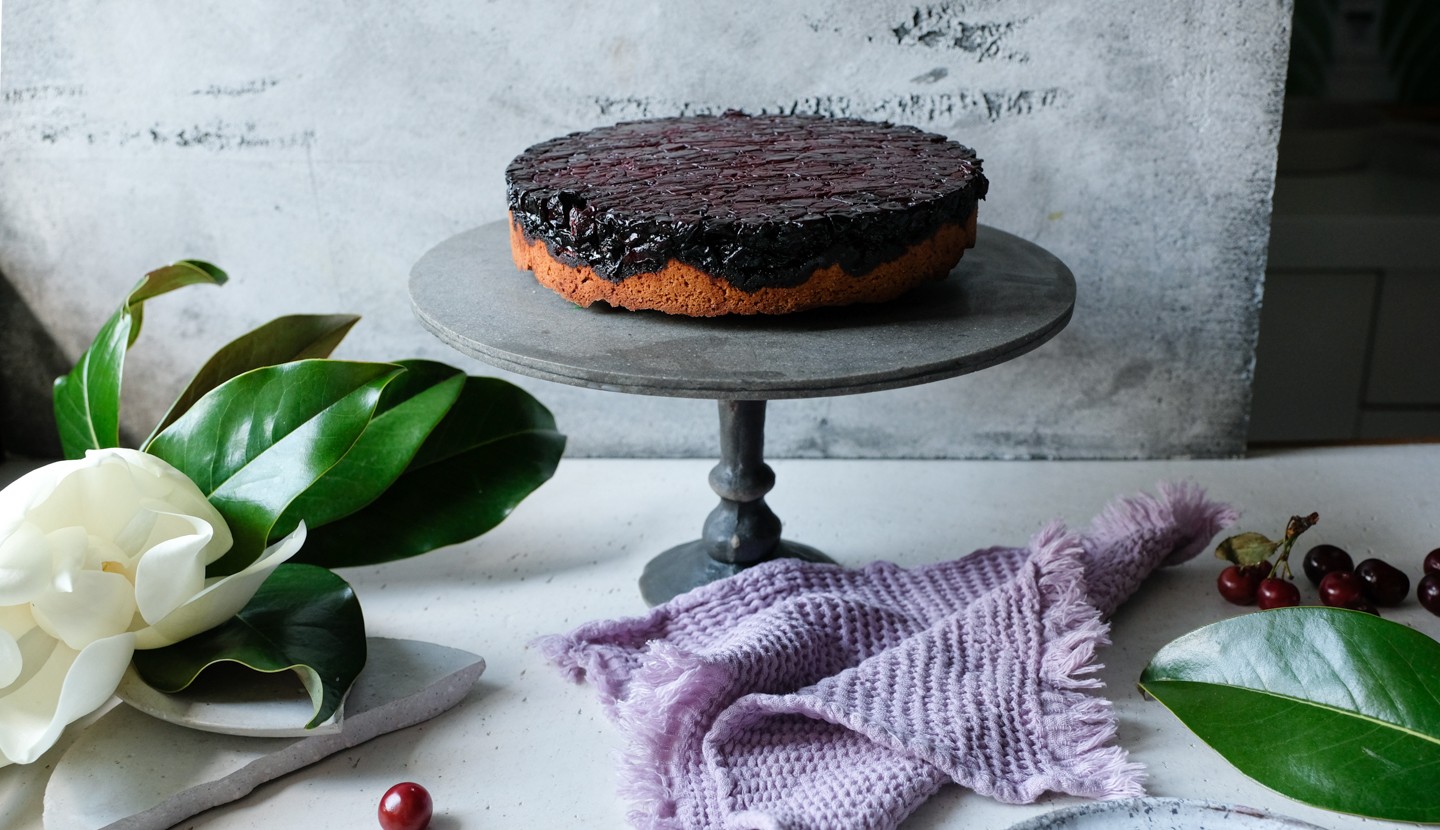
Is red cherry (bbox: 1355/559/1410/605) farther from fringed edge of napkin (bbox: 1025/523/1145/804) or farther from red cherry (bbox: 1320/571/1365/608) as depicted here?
fringed edge of napkin (bbox: 1025/523/1145/804)

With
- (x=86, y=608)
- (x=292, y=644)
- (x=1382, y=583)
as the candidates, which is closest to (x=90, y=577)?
(x=86, y=608)

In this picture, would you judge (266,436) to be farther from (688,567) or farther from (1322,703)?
(1322,703)

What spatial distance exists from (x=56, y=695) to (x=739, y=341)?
553mm

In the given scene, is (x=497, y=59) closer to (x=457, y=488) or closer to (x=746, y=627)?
(x=457, y=488)

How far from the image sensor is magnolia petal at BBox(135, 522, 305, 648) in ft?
2.91

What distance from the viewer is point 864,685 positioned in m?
0.95

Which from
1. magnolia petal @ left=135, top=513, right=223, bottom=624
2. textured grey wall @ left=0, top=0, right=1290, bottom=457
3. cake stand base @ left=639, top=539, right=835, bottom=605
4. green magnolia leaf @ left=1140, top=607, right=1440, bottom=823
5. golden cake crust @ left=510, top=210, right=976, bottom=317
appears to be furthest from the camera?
textured grey wall @ left=0, top=0, right=1290, bottom=457

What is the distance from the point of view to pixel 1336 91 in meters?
2.46

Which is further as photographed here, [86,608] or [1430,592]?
[1430,592]

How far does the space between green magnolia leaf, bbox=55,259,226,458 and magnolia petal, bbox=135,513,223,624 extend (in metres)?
0.23

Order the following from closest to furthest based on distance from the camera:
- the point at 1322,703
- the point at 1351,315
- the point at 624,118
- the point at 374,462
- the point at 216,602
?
the point at 1322,703 → the point at 216,602 → the point at 374,462 → the point at 624,118 → the point at 1351,315

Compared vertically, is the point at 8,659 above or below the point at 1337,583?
above

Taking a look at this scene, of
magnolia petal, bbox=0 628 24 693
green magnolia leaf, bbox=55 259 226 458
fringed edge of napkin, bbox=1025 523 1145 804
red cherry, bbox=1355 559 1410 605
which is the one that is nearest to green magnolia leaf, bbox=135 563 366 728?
magnolia petal, bbox=0 628 24 693

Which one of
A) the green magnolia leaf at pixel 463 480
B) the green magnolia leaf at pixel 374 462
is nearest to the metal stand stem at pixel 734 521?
the green magnolia leaf at pixel 463 480
